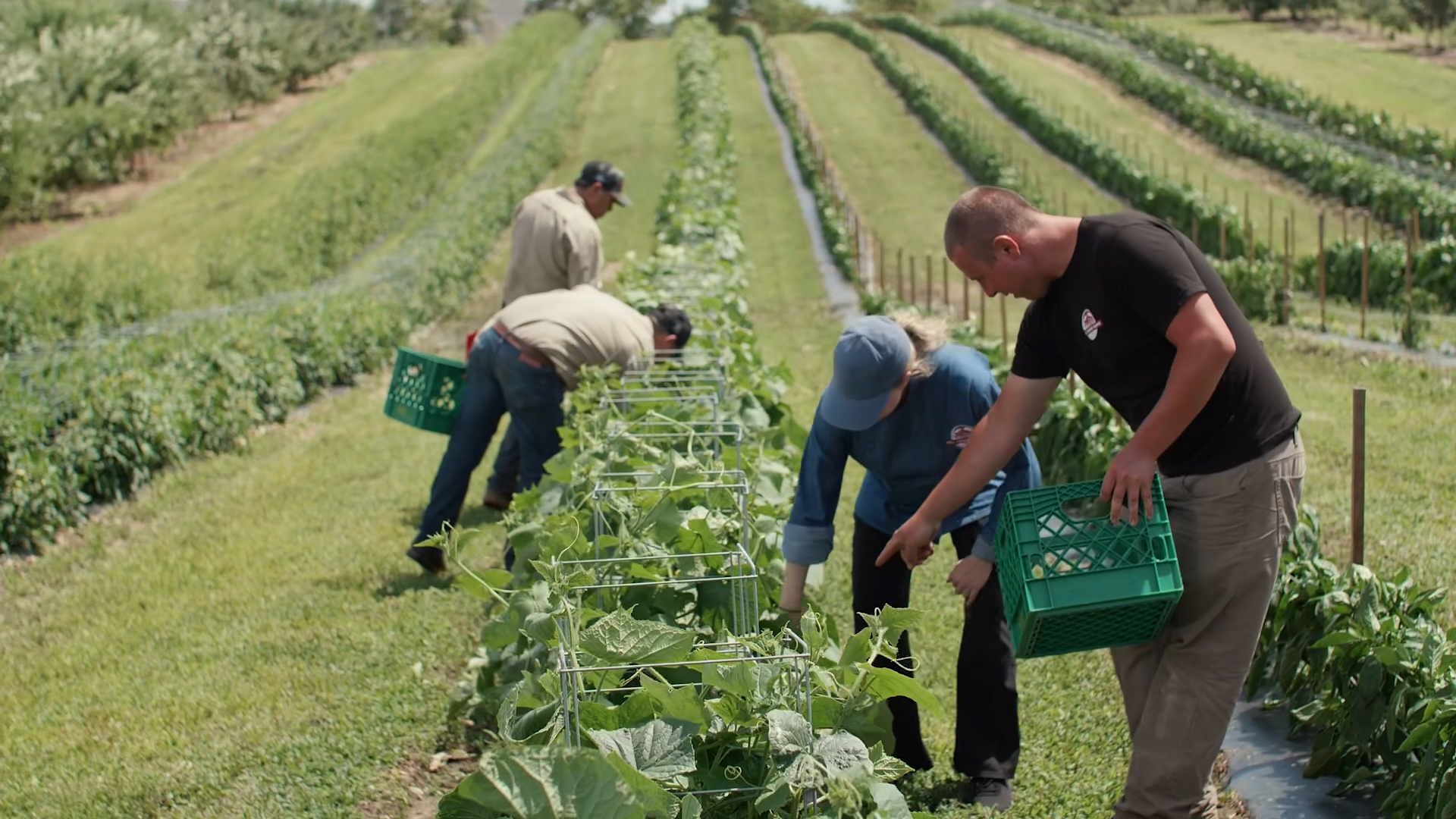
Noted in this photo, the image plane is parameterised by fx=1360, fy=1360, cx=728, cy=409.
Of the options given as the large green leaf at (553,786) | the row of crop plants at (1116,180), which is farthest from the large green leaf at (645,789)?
the row of crop plants at (1116,180)

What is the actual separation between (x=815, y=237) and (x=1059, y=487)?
1899 centimetres

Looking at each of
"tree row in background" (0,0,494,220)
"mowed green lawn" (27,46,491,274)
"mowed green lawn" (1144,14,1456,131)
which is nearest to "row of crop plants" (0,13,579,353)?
"mowed green lawn" (27,46,491,274)

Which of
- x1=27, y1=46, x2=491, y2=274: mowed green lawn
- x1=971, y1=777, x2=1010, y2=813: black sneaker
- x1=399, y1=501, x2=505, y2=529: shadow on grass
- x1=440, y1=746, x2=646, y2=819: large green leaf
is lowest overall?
x1=27, y1=46, x2=491, y2=274: mowed green lawn

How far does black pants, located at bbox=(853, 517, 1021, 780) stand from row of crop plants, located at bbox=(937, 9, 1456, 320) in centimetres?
917

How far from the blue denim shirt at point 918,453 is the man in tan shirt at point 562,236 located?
11.4 ft

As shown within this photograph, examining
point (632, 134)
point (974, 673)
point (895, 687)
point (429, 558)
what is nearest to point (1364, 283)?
point (429, 558)

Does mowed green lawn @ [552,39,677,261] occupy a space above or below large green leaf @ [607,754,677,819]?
below

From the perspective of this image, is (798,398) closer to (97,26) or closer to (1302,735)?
(1302,735)

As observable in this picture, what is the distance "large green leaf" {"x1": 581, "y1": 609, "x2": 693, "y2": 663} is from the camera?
287 cm

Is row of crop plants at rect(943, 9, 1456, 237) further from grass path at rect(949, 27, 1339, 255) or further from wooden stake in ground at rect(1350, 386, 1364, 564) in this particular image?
wooden stake in ground at rect(1350, 386, 1364, 564)

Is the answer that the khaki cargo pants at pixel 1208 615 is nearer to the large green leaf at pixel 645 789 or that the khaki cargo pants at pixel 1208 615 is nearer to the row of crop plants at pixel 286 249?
the large green leaf at pixel 645 789

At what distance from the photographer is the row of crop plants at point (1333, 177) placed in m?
14.5

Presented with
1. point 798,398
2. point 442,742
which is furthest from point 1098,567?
point 798,398

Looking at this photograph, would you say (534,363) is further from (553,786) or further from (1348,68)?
(1348,68)
